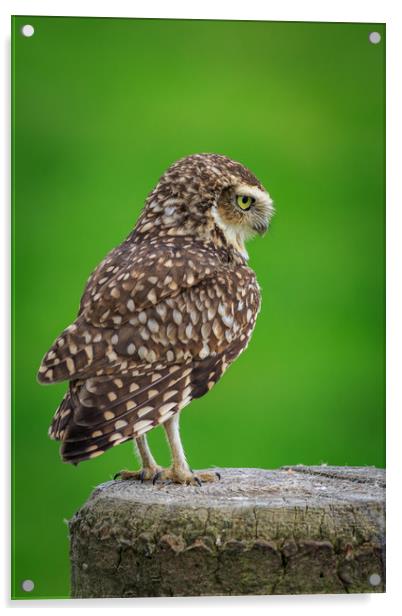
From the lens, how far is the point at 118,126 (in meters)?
3.85

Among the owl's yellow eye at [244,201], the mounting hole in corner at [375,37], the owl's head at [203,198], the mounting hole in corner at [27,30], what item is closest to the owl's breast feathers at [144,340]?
the owl's head at [203,198]

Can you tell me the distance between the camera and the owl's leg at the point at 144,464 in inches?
146

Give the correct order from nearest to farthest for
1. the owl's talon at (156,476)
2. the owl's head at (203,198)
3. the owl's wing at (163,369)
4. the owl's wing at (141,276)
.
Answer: the owl's wing at (163,369) < the owl's wing at (141,276) < the owl's talon at (156,476) < the owl's head at (203,198)

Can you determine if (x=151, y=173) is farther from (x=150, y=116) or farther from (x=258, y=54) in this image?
(x=258, y=54)

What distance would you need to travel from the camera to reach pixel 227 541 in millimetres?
3287

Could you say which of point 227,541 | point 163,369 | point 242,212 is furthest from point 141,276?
point 227,541

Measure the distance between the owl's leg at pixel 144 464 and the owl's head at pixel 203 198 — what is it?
0.81 m

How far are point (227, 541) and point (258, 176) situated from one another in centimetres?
147

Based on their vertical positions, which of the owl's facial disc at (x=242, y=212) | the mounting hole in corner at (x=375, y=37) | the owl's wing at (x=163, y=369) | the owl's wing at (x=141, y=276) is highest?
the mounting hole in corner at (x=375, y=37)

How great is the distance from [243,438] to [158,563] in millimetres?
712

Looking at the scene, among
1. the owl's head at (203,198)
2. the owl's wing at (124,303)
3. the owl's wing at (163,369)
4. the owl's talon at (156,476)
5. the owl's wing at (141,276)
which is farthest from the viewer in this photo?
the owl's head at (203,198)

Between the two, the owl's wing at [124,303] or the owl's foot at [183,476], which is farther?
the owl's foot at [183,476]

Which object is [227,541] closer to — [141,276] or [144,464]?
[144,464]

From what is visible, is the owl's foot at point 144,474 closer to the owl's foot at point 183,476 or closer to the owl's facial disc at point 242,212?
the owl's foot at point 183,476
